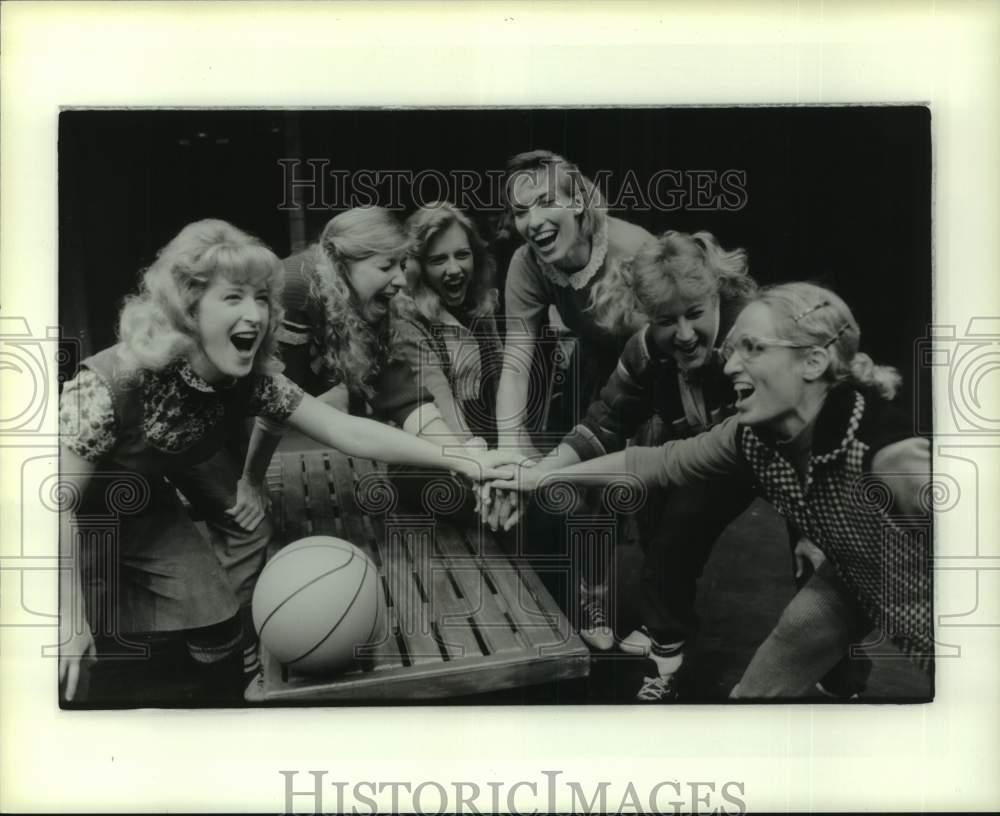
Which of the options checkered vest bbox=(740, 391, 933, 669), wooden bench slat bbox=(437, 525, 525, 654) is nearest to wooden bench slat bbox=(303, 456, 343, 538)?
wooden bench slat bbox=(437, 525, 525, 654)

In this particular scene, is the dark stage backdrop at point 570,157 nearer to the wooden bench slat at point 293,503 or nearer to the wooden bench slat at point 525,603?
the wooden bench slat at point 293,503

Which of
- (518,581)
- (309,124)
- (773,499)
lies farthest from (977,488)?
(309,124)

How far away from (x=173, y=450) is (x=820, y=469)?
74.4 inches

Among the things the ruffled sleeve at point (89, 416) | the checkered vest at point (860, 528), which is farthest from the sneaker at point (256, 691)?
the checkered vest at point (860, 528)

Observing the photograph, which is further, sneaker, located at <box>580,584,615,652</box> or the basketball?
sneaker, located at <box>580,584,615,652</box>

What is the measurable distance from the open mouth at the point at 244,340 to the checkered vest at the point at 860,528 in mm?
1450

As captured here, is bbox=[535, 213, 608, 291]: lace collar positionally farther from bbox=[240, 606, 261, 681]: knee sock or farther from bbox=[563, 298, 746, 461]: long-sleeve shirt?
bbox=[240, 606, 261, 681]: knee sock

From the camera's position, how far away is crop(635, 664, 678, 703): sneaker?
2883 millimetres

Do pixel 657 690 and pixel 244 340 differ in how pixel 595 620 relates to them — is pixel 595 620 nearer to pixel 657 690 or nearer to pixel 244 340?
pixel 657 690

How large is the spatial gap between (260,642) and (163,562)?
14.5 inches

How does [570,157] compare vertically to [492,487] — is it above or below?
above

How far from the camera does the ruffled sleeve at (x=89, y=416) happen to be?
285 cm

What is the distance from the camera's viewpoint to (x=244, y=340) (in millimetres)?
2857

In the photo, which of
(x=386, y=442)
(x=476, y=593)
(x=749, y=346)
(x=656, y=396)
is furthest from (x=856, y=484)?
(x=386, y=442)
